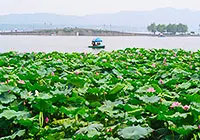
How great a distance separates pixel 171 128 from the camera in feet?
5.65

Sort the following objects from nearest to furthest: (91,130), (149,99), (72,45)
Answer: (91,130), (149,99), (72,45)

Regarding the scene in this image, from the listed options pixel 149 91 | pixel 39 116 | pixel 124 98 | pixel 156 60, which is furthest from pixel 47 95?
pixel 156 60

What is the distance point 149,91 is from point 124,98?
171 mm

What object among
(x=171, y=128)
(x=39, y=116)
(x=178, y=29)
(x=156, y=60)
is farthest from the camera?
(x=178, y=29)

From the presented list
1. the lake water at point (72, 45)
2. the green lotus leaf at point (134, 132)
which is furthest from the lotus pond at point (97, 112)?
the lake water at point (72, 45)

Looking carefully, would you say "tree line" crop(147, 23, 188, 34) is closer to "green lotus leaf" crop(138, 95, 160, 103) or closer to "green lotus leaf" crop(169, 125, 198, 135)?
"green lotus leaf" crop(138, 95, 160, 103)

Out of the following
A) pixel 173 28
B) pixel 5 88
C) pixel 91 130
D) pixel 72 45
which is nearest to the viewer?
pixel 91 130

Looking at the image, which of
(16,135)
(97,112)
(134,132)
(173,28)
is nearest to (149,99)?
(97,112)

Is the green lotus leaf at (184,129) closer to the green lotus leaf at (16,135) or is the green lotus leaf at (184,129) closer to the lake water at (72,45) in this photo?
the green lotus leaf at (16,135)

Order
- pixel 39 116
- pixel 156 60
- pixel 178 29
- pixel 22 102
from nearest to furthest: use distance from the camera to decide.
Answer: pixel 39 116 → pixel 22 102 → pixel 156 60 → pixel 178 29

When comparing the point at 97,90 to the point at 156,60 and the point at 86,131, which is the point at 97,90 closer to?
the point at 86,131

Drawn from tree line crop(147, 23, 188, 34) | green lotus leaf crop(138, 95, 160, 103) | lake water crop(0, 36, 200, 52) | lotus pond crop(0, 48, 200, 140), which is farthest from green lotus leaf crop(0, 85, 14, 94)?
tree line crop(147, 23, 188, 34)

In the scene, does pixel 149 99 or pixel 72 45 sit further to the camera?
pixel 72 45

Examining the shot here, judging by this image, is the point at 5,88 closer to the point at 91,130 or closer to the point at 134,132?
the point at 91,130
